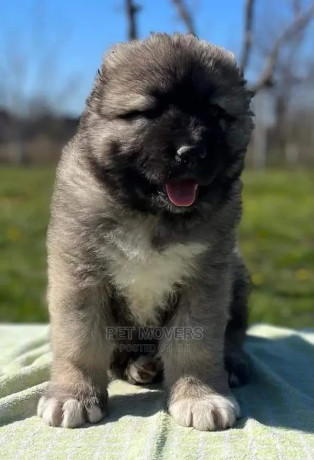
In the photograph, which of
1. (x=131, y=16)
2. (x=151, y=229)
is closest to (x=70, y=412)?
(x=151, y=229)

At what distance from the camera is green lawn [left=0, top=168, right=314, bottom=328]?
261 inches

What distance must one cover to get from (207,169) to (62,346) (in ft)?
3.26

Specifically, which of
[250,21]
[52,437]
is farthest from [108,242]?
[250,21]

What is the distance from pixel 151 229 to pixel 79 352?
1.98ft

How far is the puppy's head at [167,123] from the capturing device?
238cm

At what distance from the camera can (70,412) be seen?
2592mm

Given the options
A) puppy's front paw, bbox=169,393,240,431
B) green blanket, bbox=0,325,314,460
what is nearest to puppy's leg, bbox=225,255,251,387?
green blanket, bbox=0,325,314,460

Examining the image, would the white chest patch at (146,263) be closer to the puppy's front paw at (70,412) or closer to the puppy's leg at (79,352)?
the puppy's leg at (79,352)

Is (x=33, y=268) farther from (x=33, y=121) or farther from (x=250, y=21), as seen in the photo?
A: (x=33, y=121)

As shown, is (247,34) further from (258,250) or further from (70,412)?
(258,250)

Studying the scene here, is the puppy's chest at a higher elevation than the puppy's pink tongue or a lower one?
lower

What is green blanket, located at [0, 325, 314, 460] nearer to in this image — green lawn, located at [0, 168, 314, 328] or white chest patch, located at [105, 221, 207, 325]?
white chest patch, located at [105, 221, 207, 325]

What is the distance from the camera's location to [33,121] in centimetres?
2920

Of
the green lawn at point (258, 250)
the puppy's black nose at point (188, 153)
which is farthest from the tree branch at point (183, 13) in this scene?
the puppy's black nose at point (188, 153)
